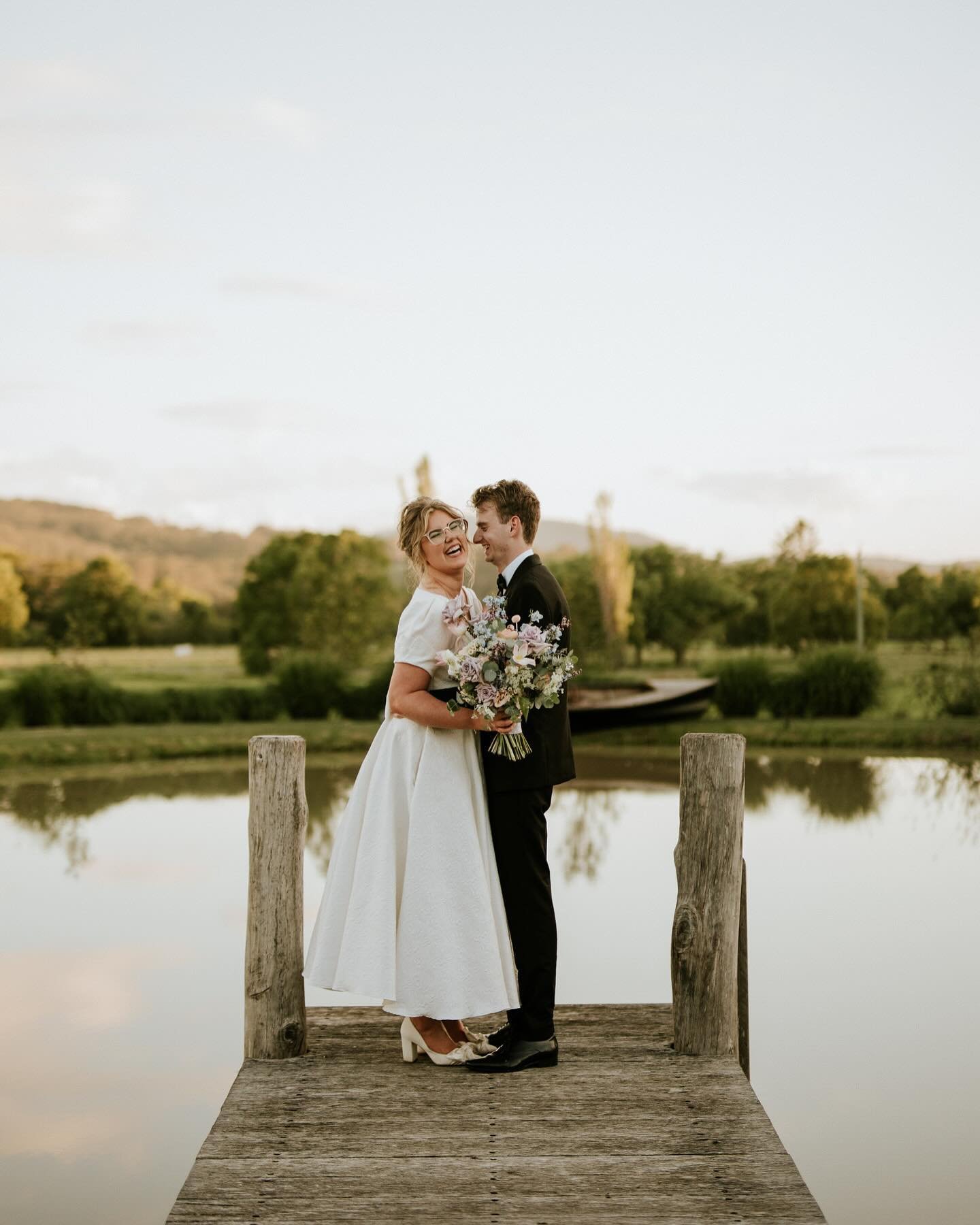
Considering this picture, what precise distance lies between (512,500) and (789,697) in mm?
15401

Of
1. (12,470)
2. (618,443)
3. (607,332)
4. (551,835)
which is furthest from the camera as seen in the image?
(12,470)

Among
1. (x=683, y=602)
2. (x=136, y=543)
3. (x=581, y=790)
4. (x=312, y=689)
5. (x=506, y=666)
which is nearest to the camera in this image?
(x=506, y=666)

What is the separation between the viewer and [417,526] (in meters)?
3.71

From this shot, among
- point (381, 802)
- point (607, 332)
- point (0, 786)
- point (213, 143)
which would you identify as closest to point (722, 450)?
point (607, 332)

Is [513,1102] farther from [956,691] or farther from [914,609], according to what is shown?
[914,609]

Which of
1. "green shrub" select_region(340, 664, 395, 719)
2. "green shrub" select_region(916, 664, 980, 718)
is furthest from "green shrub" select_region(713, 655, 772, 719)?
"green shrub" select_region(340, 664, 395, 719)

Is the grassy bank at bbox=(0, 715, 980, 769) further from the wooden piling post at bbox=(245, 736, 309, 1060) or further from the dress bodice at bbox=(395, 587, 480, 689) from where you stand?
the dress bodice at bbox=(395, 587, 480, 689)

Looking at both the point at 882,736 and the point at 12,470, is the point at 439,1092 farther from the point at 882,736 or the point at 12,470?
the point at 12,470

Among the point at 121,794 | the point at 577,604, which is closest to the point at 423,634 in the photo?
the point at 121,794

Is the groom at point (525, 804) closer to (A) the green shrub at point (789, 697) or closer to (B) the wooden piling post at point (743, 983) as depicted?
(B) the wooden piling post at point (743, 983)

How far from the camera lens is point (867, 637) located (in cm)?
2230

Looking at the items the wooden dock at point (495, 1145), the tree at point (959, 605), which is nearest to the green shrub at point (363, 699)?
the tree at point (959, 605)

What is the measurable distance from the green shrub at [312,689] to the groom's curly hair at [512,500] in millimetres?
15972

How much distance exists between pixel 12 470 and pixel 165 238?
37.3ft
